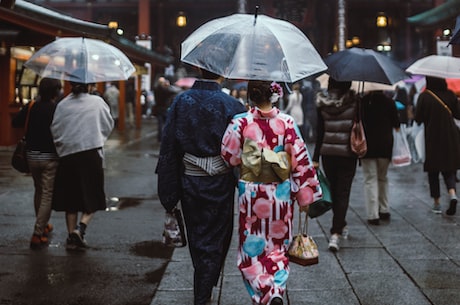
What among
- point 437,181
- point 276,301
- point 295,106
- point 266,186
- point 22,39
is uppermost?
point 22,39

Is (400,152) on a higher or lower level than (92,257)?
higher

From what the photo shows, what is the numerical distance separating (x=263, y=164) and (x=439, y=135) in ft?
16.8

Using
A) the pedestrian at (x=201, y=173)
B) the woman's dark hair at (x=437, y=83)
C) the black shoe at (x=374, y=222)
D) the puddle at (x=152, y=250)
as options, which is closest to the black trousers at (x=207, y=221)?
the pedestrian at (x=201, y=173)

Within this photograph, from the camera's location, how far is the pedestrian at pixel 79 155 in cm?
651

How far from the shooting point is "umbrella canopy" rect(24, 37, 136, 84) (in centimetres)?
677

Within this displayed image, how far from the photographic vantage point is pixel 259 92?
4.22 meters

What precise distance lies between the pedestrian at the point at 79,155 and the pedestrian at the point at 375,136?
9.94ft

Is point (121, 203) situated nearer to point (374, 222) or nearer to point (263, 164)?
point (374, 222)

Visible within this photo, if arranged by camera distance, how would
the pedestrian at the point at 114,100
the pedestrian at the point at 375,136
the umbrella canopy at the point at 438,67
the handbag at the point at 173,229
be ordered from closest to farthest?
the handbag at the point at 173,229, the pedestrian at the point at 375,136, the umbrella canopy at the point at 438,67, the pedestrian at the point at 114,100

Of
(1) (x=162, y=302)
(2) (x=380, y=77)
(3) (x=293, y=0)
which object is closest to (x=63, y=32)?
(2) (x=380, y=77)

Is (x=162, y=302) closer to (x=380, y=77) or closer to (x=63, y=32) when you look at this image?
(x=380, y=77)

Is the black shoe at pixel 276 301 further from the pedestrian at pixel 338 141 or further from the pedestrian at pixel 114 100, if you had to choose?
the pedestrian at pixel 114 100

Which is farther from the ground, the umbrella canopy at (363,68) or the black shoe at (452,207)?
the umbrella canopy at (363,68)

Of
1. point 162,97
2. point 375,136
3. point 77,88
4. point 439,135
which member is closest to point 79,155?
point 77,88
